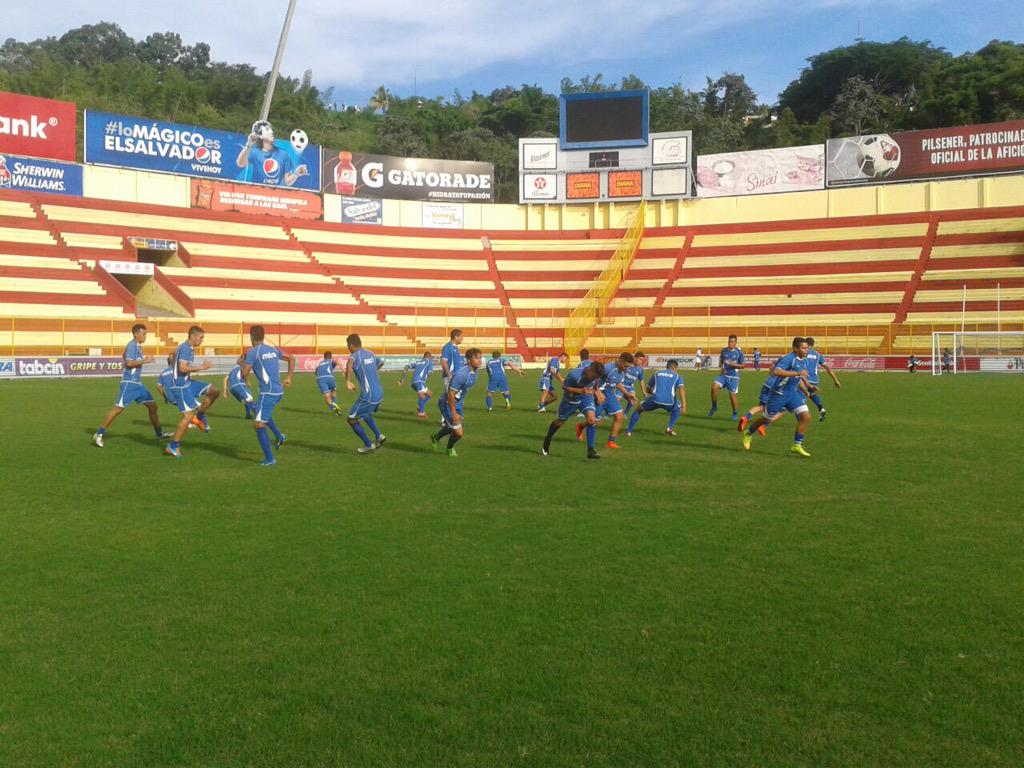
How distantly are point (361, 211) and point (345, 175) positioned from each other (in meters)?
2.75

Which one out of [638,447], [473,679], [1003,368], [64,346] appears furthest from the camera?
[1003,368]

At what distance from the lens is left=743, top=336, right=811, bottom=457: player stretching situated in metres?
13.4

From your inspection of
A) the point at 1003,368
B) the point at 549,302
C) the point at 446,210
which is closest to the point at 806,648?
the point at 1003,368

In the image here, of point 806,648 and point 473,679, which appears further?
point 806,648

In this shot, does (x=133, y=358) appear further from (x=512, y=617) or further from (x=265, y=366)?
(x=512, y=617)

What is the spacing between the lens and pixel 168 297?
45812 mm

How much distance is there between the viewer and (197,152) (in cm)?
5297

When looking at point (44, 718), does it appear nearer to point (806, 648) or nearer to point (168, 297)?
point (806, 648)

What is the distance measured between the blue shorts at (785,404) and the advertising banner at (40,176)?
156 feet

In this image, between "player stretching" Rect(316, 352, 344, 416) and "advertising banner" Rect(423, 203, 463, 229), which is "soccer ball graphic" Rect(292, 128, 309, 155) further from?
"player stretching" Rect(316, 352, 344, 416)

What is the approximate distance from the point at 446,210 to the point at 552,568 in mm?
56236

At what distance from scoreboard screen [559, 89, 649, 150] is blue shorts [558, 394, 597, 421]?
159ft

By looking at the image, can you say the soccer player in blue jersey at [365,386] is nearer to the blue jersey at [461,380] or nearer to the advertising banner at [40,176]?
the blue jersey at [461,380]

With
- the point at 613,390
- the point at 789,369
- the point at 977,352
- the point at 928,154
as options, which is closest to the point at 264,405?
the point at 613,390
